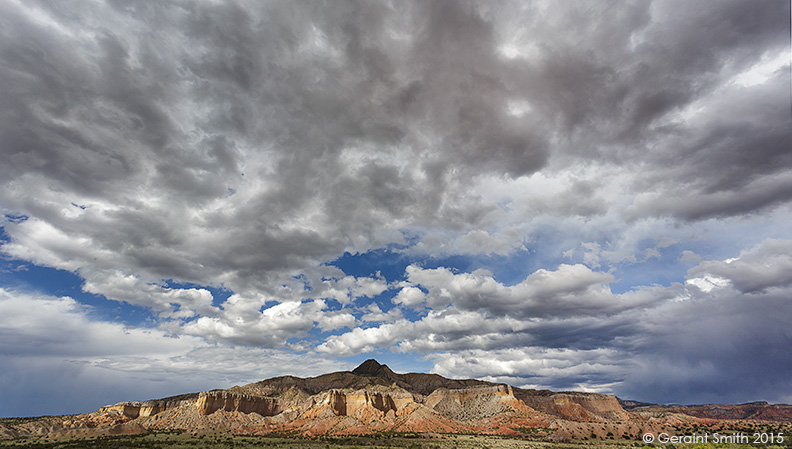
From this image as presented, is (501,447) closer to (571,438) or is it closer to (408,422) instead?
(571,438)

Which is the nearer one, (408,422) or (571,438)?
(571,438)

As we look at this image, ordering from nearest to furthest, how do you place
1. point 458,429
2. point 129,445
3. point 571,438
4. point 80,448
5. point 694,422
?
point 80,448 → point 129,445 → point 571,438 → point 458,429 → point 694,422

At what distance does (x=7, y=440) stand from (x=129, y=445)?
69083mm

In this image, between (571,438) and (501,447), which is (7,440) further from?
(571,438)

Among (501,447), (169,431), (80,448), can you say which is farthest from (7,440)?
(501,447)

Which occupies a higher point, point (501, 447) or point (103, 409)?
point (501, 447)

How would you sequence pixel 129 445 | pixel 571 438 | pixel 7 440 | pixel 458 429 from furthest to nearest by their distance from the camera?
pixel 458 429
pixel 571 438
pixel 7 440
pixel 129 445

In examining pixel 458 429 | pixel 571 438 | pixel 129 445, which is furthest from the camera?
pixel 458 429

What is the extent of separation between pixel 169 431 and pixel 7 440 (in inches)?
1877

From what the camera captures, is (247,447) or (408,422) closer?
(247,447)

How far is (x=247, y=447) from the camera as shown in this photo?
329 ft

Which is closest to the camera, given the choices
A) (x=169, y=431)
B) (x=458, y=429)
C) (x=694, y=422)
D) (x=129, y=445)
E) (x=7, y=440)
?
(x=129, y=445)

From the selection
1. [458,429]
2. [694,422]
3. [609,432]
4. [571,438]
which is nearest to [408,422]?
[458,429]

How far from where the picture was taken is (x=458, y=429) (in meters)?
175
